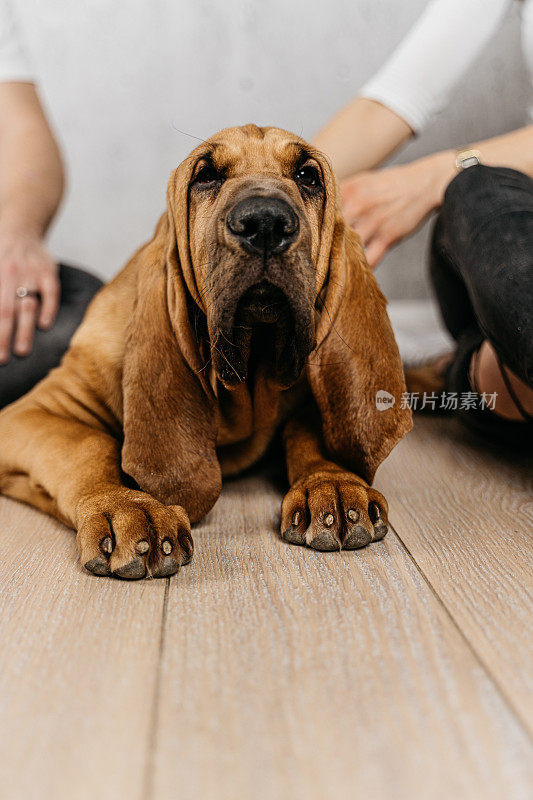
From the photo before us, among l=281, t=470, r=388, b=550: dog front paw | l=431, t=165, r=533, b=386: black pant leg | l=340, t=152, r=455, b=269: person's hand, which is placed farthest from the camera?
l=340, t=152, r=455, b=269: person's hand

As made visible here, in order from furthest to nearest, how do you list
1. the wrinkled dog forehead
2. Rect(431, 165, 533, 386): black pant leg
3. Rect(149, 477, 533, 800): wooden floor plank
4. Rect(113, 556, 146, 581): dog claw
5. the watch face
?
the watch face < Rect(431, 165, 533, 386): black pant leg < the wrinkled dog forehead < Rect(113, 556, 146, 581): dog claw < Rect(149, 477, 533, 800): wooden floor plank

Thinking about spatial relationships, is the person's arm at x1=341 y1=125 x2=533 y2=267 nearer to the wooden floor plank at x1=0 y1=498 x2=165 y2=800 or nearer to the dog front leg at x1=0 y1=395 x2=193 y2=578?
the dog front leg at x1=0 y1=395 x2=193 y2=578

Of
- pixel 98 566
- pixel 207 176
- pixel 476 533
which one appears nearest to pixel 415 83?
pixel 207 176

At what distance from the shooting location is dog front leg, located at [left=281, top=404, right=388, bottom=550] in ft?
4.98

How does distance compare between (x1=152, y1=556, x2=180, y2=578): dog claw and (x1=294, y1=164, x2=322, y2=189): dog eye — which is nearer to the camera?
(x1=152, y1=556, x2=180, y2=578): dog claw

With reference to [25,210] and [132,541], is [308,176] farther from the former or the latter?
[25,210]

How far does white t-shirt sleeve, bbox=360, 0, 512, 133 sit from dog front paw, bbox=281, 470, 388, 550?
5.40ft

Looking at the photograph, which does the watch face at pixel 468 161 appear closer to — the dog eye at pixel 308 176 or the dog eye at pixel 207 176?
the dog eye at pixel 308 176

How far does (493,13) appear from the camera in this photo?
2.74m

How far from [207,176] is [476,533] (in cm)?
99

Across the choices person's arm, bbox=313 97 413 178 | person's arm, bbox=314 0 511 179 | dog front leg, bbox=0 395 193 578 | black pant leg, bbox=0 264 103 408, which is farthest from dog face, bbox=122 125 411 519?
person's arm, bbox=314 0 511 179

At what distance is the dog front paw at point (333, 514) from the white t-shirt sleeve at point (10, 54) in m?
2.15

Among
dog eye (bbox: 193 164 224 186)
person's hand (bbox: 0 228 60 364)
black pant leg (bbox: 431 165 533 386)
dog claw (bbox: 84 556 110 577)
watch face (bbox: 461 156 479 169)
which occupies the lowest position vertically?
dog claw (bbox: 84 556 110 577)

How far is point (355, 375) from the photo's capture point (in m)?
1.68
